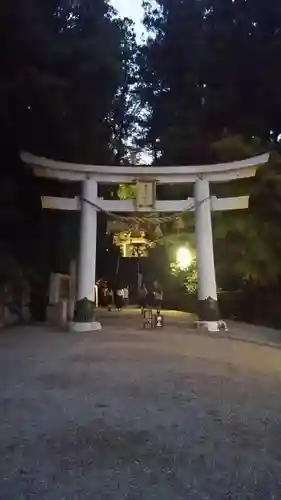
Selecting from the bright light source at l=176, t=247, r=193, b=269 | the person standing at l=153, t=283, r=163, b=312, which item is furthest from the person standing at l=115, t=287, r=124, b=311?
the bright light source at l=176, t=247, r=193, b=269

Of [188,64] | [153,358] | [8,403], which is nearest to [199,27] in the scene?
[188,64]

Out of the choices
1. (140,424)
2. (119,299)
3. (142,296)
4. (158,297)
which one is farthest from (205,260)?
(142,296)

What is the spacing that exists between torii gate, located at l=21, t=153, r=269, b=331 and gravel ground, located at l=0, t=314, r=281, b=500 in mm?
3050

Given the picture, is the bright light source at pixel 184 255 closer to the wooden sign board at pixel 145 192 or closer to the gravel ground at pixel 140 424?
the wooden sign board at pixel 145 192

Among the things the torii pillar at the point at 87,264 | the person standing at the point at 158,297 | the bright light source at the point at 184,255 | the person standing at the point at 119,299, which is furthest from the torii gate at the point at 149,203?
the person standing at the point at 119,299

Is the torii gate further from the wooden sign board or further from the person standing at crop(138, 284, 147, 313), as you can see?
the person standing at crop(138, 284, 147, 313)

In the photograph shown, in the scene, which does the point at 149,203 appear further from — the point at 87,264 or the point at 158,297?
the point at 158,297

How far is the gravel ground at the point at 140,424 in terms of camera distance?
2.91 m

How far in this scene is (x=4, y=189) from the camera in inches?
404

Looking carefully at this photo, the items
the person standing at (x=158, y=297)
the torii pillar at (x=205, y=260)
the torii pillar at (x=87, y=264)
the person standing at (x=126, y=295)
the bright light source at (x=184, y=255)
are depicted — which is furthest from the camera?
the person standing at (x=126, y=295)

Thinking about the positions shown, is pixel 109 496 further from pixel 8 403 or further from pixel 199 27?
pixel 199 27

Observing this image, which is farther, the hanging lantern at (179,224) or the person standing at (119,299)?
the person standing at (119,299)

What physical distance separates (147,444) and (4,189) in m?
7.32

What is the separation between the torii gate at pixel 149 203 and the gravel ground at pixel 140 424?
10.0 ft
